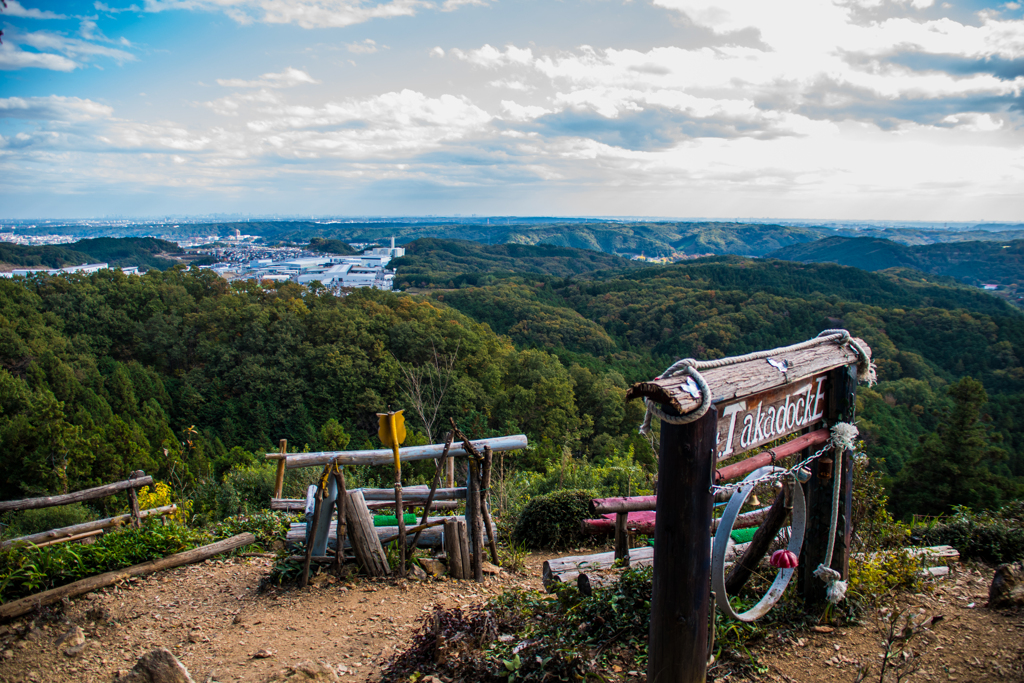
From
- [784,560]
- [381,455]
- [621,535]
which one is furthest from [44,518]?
[784,560]

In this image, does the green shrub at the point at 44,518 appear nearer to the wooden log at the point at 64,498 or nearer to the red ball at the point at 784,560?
the wooden log at the point at 64,498

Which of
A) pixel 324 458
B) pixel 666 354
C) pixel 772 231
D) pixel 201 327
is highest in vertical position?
pixel 772 231

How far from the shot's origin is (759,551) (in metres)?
3.63

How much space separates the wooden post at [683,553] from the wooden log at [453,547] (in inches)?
120

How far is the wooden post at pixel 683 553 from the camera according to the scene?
247cm

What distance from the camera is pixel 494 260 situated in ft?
439

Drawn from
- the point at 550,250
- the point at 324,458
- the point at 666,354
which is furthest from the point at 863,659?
the point at 550,250

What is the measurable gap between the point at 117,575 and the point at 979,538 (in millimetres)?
9036

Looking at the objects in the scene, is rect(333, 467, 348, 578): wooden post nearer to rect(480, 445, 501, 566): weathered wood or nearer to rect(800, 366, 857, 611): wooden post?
rect(480, 445, 501, 566): weathered wood

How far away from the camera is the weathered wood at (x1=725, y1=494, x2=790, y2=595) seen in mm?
3521

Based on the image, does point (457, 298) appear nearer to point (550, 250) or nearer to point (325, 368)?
point (325, 368)

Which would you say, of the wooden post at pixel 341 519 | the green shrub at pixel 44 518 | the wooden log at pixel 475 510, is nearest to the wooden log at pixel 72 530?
the wooden post at pixel 341 519

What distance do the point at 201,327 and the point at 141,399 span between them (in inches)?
344

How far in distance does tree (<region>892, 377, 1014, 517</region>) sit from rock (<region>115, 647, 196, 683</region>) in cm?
1989
